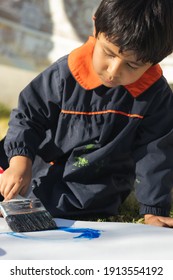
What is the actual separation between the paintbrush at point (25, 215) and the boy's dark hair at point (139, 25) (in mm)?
432

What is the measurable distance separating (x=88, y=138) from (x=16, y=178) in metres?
0.23

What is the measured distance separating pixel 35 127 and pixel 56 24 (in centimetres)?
130

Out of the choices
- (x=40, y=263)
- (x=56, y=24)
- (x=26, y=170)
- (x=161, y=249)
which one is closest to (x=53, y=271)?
(x=40, y=263)

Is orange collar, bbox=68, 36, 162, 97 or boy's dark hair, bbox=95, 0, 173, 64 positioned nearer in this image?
boy's dark hair, bbox=95, 0, 173, 64

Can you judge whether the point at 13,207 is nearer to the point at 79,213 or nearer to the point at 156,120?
the point at 79,213

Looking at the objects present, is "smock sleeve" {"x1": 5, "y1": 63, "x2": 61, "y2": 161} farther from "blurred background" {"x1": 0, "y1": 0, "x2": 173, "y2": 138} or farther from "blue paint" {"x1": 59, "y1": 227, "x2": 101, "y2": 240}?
"blurred background" {"x1": 0, "y1": 0, "x2": 173, "y2": 138}

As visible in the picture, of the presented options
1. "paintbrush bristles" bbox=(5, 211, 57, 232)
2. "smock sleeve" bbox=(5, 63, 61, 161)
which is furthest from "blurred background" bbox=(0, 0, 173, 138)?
"paintbrush bristles" bbox=(5, 211, 57, 232)

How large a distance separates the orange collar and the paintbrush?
341 mm

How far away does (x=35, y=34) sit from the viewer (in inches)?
113

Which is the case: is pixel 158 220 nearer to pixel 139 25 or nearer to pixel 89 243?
pixel 89 243

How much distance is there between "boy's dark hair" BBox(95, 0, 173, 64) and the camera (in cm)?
137

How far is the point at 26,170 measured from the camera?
→ 157 cm

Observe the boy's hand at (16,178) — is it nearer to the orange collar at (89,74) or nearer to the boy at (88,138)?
the boy at (88,138)

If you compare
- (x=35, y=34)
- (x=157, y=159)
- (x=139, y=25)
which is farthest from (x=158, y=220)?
(x=35, y=34)
